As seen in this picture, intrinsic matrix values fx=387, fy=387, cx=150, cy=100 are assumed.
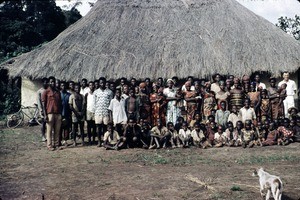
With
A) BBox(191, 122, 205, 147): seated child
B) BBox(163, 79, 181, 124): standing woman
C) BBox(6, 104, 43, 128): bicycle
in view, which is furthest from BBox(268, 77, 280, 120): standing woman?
BBox(6, 104, 43, 128): bicycle

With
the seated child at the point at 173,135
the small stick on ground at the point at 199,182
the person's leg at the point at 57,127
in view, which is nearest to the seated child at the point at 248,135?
the seated child at the point at 173,135

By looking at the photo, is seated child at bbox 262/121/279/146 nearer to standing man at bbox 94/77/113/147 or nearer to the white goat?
standing man at bbox 94/77/113/147

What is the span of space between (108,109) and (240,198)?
466 centimetres

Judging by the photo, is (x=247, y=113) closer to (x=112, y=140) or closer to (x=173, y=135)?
(x=173, y=135)

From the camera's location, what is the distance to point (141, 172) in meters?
6.57

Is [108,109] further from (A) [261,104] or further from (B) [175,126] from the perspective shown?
(A) [261,104]

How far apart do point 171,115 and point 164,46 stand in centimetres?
385

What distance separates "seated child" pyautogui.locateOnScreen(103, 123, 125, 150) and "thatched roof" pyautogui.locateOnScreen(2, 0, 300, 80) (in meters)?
3.13

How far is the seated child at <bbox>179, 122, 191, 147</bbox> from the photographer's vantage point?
891 centimetres

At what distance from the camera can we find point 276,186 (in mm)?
4457

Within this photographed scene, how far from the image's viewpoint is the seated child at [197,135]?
29.4 ft

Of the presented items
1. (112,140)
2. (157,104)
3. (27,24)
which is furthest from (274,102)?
(27,24)

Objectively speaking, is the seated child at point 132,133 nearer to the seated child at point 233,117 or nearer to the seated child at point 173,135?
the seated child at point 173,135

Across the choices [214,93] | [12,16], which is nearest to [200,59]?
[214,93]
